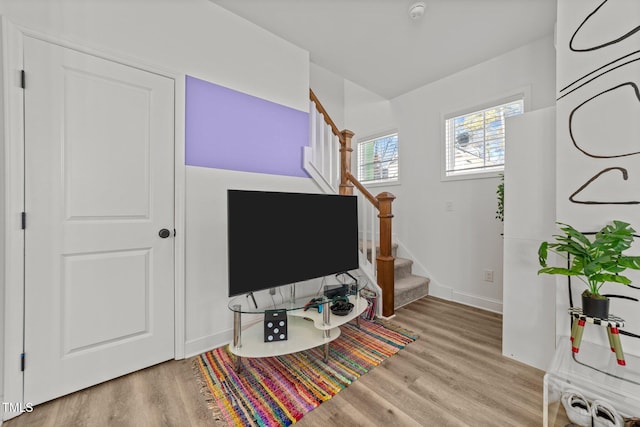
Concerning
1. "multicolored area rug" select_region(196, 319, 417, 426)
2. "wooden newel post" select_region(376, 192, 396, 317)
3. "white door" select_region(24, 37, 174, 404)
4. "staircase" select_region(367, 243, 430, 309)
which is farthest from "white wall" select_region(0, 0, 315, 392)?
"staircase" select_region(367, 243, 430, 309)

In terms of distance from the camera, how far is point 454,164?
10.2ft

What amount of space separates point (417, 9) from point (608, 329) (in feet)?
8.08

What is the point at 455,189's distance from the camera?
10.0 ft

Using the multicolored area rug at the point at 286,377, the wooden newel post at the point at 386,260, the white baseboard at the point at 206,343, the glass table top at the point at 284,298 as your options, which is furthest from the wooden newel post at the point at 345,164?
the white baseboard at the point at 206,343

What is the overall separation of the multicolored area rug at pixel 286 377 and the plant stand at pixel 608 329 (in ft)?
3.48

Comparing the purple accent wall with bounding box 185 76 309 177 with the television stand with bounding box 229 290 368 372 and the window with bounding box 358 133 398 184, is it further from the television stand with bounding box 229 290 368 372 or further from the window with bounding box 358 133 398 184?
the window with bounding box 358 133 398 184

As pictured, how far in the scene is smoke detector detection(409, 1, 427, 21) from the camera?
2.05 metres

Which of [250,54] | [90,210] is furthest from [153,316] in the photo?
[250,54]

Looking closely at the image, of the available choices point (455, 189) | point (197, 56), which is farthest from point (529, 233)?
point (197, 56)

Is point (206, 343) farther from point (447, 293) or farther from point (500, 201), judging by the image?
point (500, 201)

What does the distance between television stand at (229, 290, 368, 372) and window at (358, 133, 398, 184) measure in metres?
2.37

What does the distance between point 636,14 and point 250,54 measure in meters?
2.51

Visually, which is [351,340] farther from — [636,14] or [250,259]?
[636,14]

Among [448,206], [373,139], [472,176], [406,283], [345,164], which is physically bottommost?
[406,283]
